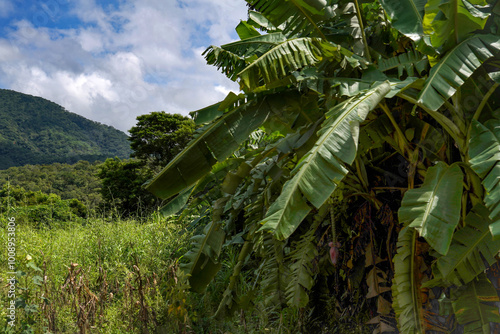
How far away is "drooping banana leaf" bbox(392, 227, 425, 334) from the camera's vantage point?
2.55 m

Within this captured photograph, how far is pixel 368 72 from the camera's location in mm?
2852

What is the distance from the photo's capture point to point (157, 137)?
18.4m

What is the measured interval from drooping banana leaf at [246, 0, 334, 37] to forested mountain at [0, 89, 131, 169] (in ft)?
122

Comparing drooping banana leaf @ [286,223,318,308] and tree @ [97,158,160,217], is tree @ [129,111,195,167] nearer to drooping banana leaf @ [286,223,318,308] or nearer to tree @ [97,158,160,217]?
tree @ [97,158,160,217]

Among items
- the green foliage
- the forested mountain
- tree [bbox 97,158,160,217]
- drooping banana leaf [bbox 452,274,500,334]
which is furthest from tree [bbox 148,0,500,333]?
the forested mountain

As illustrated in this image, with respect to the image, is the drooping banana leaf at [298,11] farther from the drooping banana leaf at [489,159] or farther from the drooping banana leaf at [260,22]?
the drooping banana leaf at [489,159]

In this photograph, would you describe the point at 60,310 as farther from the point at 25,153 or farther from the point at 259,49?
the point at 25,153

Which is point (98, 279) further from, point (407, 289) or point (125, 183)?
point (125, 183)

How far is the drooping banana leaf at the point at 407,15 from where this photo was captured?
2.76 meters

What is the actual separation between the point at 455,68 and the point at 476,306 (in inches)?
58.4

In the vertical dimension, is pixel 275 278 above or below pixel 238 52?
below

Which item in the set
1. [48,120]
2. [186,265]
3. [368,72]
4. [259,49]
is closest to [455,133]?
[368,72]

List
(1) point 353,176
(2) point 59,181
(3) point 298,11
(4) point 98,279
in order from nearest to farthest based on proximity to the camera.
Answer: (3) point 298,11, (1) point 353,176, (4) point 98,279, (2) point 59,181

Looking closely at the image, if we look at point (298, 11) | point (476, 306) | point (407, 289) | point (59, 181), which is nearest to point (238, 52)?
point (298, 11)
